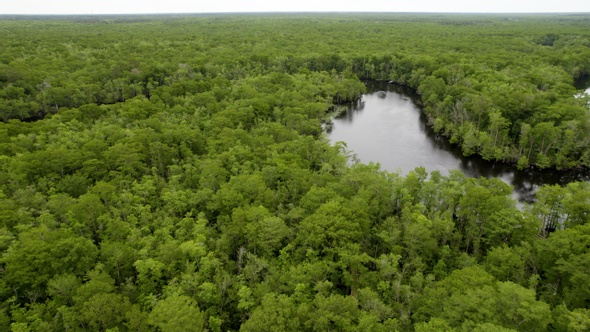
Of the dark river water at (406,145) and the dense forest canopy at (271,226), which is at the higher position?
the dense forest canopy at (271,226)

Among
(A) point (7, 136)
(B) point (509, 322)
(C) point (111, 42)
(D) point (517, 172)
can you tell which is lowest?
(D) point (517, 172)

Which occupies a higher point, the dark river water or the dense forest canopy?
the dense forest canopy

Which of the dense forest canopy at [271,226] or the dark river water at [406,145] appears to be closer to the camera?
the dense forest canopy at [271,226]

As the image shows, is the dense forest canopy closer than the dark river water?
Yes

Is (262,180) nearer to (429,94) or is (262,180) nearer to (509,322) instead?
(509,322)

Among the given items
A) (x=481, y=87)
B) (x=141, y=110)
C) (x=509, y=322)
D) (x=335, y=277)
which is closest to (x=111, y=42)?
(x=141, y=110)

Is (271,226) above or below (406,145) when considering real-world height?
above

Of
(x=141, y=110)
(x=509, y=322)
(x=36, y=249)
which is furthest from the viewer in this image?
(x=141, y=110)

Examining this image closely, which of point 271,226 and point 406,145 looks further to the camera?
point 406,145
